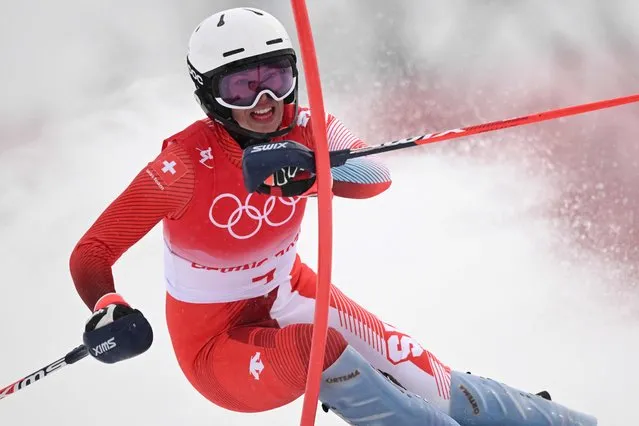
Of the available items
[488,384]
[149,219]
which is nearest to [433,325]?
[488,384]

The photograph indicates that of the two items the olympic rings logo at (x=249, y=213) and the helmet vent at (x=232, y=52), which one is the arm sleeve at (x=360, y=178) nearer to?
the olympic rings logo at (x=249, y=213)

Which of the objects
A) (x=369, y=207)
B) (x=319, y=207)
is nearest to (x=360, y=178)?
(x=319, y=207)

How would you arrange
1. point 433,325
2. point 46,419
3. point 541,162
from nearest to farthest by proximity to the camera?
1. point 46,419
2. point 433,325
3. point 541,162

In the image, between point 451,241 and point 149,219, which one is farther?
point 451,241

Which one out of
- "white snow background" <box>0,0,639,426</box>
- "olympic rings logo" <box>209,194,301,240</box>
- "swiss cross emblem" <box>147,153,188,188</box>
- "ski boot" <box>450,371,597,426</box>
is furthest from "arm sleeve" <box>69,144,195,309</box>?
Answer: "white snow background" <box>0,0,639,426</box>

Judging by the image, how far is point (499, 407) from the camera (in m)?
2.92

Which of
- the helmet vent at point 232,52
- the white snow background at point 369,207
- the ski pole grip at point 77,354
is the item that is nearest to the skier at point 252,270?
the helmet vent at point 232,52

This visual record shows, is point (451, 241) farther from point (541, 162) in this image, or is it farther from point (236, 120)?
point (236, 120)

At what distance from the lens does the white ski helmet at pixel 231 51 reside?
279 centimetres

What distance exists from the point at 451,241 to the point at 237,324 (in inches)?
81.3

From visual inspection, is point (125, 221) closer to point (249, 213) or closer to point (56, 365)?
point (249, 213)

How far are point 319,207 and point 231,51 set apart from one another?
0.69 metres

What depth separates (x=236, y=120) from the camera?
9.34ft

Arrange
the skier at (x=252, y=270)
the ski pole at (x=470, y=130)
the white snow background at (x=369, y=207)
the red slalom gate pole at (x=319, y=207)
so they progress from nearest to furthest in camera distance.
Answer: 1. the red slalom gate pole at (x=319, y=207)
2. the ski pole at (x=470, y=130)
3. the skier at (x=252, y=270)
4. the white snow background at (x=369, y=207)
